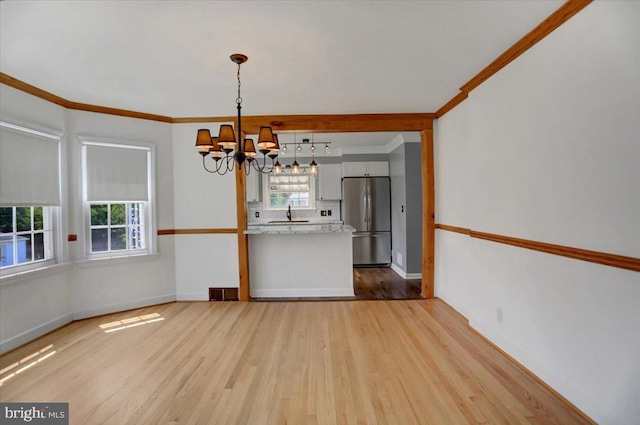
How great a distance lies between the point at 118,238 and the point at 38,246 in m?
0.78

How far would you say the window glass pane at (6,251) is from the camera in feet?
9.56

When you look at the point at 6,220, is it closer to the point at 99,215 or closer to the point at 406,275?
the point at 99,215

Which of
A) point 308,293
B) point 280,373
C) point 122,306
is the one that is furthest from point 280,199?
point 280,373

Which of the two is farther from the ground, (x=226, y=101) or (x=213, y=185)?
(x=226, y=101)

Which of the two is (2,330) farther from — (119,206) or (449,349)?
(449,349)

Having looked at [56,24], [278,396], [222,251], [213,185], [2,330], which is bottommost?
[278,396]

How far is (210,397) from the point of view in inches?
83.6

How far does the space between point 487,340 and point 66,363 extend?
3.74 meters

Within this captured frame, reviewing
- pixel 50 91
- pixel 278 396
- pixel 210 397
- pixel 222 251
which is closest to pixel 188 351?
pixel 210 397

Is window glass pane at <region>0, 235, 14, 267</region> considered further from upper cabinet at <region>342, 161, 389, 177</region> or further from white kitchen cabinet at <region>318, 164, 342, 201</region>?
upper cabinet at <region>342, 161, 389, 177</region>

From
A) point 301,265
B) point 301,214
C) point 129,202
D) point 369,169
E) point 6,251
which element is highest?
point 369,169

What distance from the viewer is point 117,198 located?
151 inches

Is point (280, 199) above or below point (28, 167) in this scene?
below

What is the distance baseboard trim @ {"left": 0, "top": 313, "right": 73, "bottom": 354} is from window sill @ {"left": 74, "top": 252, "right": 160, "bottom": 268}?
0.59m
